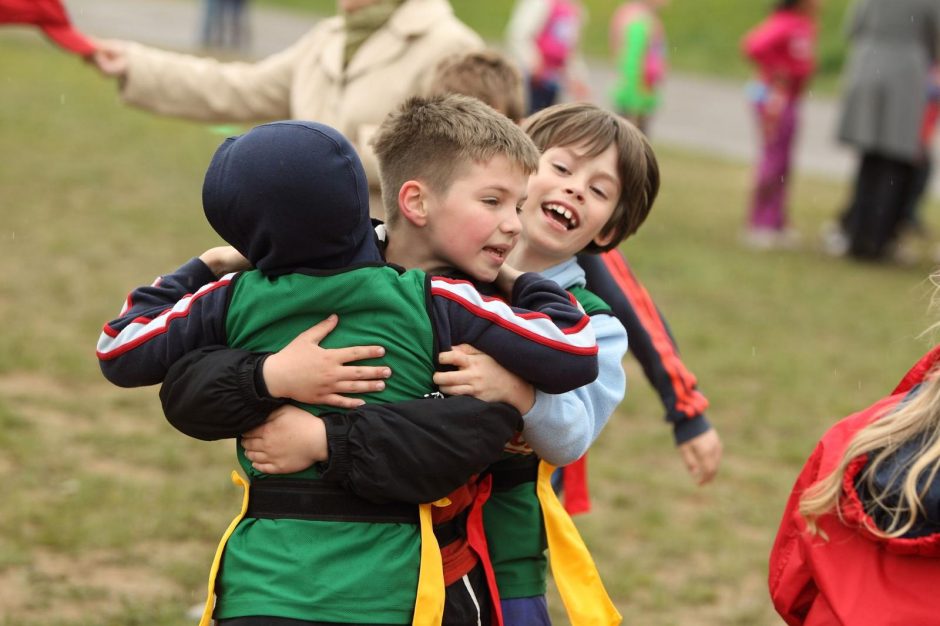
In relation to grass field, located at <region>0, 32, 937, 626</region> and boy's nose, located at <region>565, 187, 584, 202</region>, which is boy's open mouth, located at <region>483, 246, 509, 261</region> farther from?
grass field, located at <region>0, 32, 937, 626</region>

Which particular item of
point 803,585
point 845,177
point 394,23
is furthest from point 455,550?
point 845,177

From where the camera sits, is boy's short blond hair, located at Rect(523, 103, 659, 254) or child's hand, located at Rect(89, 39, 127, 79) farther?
child's hand, located at Rect(89, 39, 127, 79)

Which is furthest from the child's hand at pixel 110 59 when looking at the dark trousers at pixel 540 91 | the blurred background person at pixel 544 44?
the dark trousers at pixel 540 91

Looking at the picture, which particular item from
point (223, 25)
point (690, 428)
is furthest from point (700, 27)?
point (690, 428)

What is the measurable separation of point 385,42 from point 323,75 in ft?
0.74

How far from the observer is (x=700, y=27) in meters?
26.8

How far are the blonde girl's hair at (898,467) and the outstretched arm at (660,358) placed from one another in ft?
1.72

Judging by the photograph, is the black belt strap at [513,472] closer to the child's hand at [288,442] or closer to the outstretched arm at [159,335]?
the child's hand at [288,442]

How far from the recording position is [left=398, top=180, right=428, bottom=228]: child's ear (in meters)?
2.30

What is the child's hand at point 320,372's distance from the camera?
2.14 m

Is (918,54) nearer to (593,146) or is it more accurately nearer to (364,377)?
(593,146)

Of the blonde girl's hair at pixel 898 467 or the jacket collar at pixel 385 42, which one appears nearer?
the blonde girl's hair at pixel 898 467

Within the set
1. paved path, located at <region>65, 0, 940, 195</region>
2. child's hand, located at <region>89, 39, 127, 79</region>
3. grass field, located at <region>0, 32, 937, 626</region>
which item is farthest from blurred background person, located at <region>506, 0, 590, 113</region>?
child's hand, located at <region>89, 39, 127, 79</region>

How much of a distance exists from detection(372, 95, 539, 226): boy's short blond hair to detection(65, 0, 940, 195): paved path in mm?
14144
